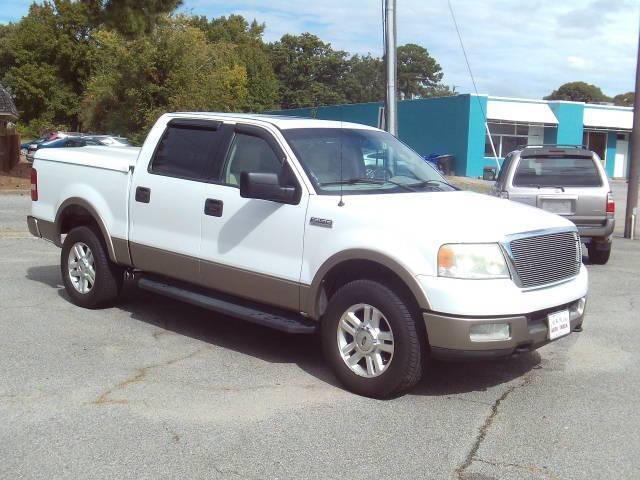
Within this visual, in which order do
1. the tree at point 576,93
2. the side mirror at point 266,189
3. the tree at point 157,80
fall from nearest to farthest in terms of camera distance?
the side mirror at point 266,189, the tree at point 157,80, the tree at point 576,93

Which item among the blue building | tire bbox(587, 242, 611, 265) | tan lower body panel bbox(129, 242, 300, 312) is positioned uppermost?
the blue building

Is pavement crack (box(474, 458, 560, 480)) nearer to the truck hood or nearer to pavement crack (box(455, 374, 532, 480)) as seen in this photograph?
pavement crack (box(455, 374, 532, 480))

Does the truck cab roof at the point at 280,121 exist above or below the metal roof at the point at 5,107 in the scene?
below

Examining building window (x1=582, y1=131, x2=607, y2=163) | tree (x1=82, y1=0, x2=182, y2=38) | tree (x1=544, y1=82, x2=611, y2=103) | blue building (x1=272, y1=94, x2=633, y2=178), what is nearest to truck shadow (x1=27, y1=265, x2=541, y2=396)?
tree (x1=82, y1=0, x2=182, y2=38)

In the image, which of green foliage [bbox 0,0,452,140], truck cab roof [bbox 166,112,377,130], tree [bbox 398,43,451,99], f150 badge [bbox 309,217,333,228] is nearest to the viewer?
f150 badge [bbox 309,217,333,228]

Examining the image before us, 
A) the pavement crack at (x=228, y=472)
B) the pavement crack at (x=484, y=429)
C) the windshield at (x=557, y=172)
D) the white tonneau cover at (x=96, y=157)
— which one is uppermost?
the white tonneau cover at (x=96, y=157)

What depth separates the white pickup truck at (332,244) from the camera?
4977mm

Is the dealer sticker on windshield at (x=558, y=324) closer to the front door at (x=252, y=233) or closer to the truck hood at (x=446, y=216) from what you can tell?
the truck hood at (x=446, y=216)

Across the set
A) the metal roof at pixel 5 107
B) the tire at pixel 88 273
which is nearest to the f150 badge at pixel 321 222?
the tire at pixel 88 273

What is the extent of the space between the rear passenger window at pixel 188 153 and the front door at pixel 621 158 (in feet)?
146

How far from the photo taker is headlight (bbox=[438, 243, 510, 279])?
4934 millimetres

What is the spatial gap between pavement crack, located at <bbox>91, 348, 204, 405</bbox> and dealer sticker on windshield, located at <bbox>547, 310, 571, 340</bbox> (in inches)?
113

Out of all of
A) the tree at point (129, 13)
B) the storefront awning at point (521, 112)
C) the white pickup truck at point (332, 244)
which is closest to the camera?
the white pickup truck at point (332, 244)

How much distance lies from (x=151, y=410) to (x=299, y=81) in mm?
78462
